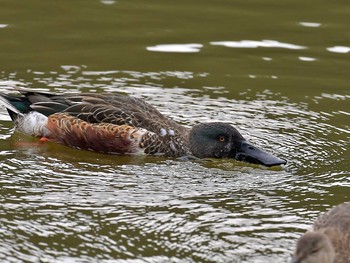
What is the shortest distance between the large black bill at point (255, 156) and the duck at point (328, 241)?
2.21 metres

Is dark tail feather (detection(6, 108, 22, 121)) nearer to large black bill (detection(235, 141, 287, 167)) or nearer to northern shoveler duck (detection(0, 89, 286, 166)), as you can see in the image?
northern shoveler duck (detection(0, 89, 286, 166))

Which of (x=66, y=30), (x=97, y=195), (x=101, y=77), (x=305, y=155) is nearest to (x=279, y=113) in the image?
(x=305, y=155)

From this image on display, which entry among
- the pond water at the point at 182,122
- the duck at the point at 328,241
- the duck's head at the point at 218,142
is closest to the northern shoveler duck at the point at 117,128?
the duck's head at the point at 218,142

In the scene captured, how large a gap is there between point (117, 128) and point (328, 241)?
4.04 m

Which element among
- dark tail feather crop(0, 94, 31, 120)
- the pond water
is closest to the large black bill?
the pond water

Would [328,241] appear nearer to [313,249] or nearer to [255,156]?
[313,249]

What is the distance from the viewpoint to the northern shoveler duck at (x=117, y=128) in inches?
460

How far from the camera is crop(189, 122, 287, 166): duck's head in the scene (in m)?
11.6

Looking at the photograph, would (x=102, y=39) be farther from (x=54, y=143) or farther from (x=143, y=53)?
(x=54, y=143)

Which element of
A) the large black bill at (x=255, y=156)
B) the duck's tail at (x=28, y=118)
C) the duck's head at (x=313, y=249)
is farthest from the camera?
the duck's tail at (x=28, y=118)

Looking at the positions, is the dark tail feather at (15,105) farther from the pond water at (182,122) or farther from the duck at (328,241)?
the duck at (328,241)

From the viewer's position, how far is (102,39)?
15758mm

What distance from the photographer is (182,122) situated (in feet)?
41.3

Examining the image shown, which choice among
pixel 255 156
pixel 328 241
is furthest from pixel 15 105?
pixel 328 241
